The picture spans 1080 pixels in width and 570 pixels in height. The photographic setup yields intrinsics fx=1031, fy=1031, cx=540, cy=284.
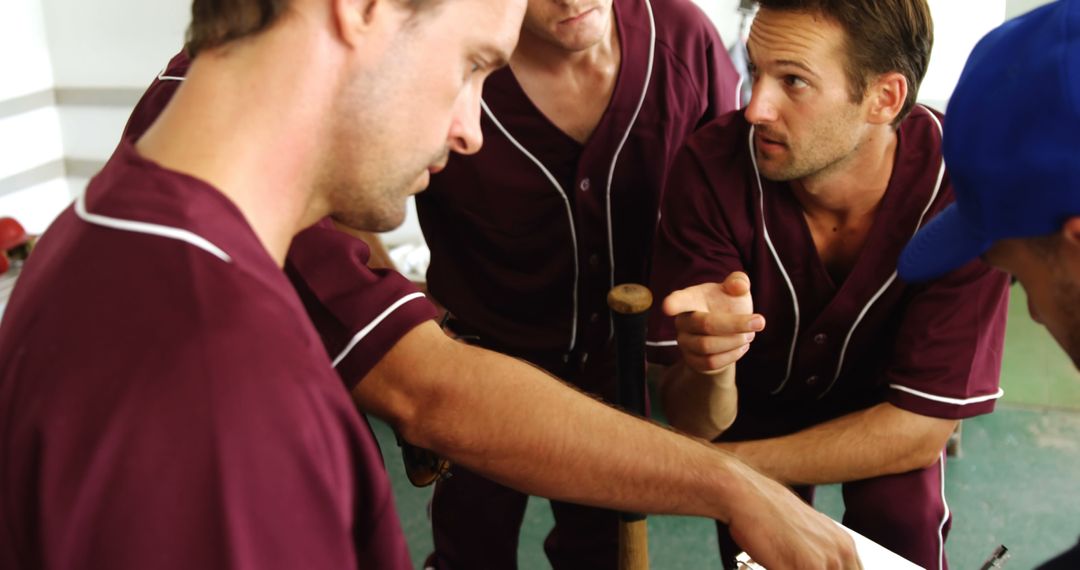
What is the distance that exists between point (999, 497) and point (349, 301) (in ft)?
6.35

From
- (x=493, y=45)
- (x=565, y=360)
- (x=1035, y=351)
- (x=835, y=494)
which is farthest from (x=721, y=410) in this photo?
(x=1035, y=351)

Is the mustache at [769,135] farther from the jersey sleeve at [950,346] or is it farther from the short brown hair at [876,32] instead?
the jersey sleeve at [950,346]

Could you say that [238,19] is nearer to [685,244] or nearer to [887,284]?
[685,244]

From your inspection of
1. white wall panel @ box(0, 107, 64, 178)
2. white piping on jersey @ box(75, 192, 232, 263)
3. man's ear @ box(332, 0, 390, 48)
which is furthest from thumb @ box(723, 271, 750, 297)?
white wall panel @ box(0, 107, 64, 178)

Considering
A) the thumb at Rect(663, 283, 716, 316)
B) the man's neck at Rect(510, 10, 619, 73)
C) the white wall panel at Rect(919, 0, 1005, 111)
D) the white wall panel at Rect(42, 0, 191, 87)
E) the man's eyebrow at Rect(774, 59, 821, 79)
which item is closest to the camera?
the thumb at Rect(663, 283, 716, 316)

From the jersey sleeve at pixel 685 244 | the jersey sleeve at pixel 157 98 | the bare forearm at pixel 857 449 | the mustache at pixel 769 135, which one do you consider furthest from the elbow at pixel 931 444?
the jersey sleeve at pixel 157 98

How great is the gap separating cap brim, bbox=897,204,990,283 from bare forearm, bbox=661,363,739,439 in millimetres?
295

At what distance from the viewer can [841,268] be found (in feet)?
5.36

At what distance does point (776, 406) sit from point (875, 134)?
0.48 metres

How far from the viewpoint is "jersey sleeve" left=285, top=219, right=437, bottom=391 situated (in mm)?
1190

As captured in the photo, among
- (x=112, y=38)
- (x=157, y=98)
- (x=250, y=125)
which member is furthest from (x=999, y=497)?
(x=112, y=38)

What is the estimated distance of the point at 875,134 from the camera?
1576 millimetres

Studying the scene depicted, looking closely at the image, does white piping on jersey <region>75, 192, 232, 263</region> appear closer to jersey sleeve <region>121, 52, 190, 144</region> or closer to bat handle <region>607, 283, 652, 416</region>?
jersey sleeve <region>121, 52, 190, 144</region>

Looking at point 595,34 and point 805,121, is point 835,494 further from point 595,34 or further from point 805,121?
point 595,34
